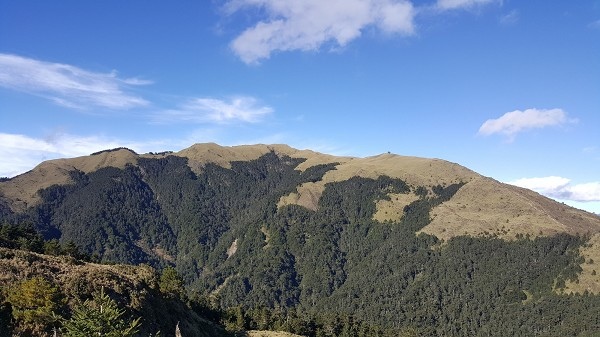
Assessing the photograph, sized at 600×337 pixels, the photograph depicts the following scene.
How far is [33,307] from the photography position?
5038 centimetres

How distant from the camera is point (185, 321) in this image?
81.2m

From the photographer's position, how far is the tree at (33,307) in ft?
159

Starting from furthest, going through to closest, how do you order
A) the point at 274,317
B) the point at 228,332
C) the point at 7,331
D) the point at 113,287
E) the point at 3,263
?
1. the point at 274,317
2. the point at 228,332
3. the point at 113,287
4. the point at 3,263
5. the point at 7,331

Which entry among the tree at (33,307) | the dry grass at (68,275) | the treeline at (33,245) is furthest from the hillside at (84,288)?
the treeline at (33,245)

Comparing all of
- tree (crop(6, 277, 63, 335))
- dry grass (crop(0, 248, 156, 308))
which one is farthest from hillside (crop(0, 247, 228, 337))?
tree (crop(6, 277, 63, 335))

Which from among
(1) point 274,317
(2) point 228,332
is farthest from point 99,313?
(1) point 274,317

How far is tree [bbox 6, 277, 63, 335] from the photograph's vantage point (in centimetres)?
4844

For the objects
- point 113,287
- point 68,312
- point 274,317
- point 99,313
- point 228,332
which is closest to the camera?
point 99,313

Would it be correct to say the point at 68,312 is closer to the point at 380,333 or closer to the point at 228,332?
the point at 228,332

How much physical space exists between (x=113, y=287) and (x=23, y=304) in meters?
17.4

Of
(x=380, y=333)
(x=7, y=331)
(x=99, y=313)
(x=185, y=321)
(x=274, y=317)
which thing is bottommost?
(x=380, y=333)

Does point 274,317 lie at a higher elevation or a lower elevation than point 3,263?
lower

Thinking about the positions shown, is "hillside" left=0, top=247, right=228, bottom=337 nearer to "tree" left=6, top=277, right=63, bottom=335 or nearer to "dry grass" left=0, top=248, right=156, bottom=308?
"dry grass" left=0, top=248, right=156, bottom=308

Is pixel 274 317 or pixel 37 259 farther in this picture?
pixel 274 317
